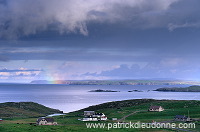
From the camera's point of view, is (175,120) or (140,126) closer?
(140,126)

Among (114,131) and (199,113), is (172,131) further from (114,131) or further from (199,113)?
(199,113)

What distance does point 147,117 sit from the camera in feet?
443

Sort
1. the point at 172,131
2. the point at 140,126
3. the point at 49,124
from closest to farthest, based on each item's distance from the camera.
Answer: the point at 172,131 → the point at 140,126 → the point at 49,124

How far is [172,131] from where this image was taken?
3728 inches

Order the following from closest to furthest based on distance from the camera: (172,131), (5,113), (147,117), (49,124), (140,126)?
1. (172,131)
2. (140,126)
3. (49,124)
4. (147,117)
5. (5,113)

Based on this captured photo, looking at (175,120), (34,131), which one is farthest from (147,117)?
(34,131)

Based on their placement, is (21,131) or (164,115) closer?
(21,131)

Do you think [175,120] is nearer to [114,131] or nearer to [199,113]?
[199,113]

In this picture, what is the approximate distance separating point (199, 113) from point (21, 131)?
8086 cm

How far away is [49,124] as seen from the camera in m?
120

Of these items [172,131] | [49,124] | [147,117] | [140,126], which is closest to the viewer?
[172,131]

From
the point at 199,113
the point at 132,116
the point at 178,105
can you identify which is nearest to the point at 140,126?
the point at 132,116

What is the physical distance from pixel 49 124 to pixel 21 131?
76.8ft

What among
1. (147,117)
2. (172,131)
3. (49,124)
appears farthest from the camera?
(147,117)
